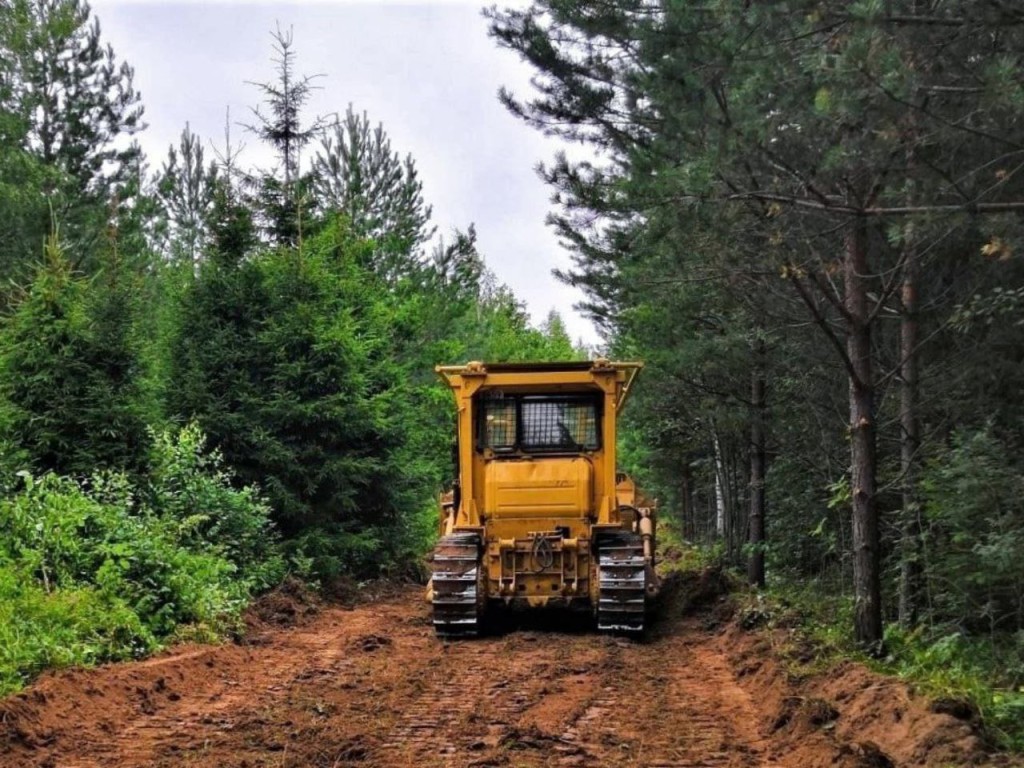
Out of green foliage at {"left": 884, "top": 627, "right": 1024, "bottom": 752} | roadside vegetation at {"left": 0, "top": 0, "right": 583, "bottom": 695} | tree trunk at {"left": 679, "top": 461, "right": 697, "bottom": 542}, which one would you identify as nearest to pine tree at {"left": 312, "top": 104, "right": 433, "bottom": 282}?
roadside vegetation at {"left": 0, "top": 0, "right": 583, "bottom": 695}

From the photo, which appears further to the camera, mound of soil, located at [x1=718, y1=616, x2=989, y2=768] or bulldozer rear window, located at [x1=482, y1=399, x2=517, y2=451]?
bulldozer rear window, located at [x1=482, y1=399, x2=517, y2=451]

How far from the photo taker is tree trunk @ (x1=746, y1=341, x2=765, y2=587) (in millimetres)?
12859

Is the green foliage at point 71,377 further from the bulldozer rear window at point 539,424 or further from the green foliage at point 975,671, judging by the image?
the green foliage at point 975,671

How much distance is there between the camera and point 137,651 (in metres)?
8.55

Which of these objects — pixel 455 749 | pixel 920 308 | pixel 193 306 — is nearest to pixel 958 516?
pixel 920 308

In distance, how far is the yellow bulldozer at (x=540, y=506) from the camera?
10547 millimetres

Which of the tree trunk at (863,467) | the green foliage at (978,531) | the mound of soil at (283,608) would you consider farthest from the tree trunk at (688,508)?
the green foliage at (978,531)

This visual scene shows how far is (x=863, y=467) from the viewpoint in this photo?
Answer: 789 centimetres

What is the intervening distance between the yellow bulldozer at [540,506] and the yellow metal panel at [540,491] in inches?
0.5

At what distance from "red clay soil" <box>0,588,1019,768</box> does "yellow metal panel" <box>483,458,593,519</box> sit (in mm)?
1798

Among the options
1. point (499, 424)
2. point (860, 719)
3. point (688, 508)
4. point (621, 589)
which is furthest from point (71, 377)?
point (688, 508)

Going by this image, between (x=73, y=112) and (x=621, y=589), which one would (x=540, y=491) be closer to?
(x=621, y=589)

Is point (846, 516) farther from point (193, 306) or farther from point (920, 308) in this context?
point (193, 306)

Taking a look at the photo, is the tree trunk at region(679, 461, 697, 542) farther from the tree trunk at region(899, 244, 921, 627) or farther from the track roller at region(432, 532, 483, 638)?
the tree trunk at region(899, 244, 921, 627)
